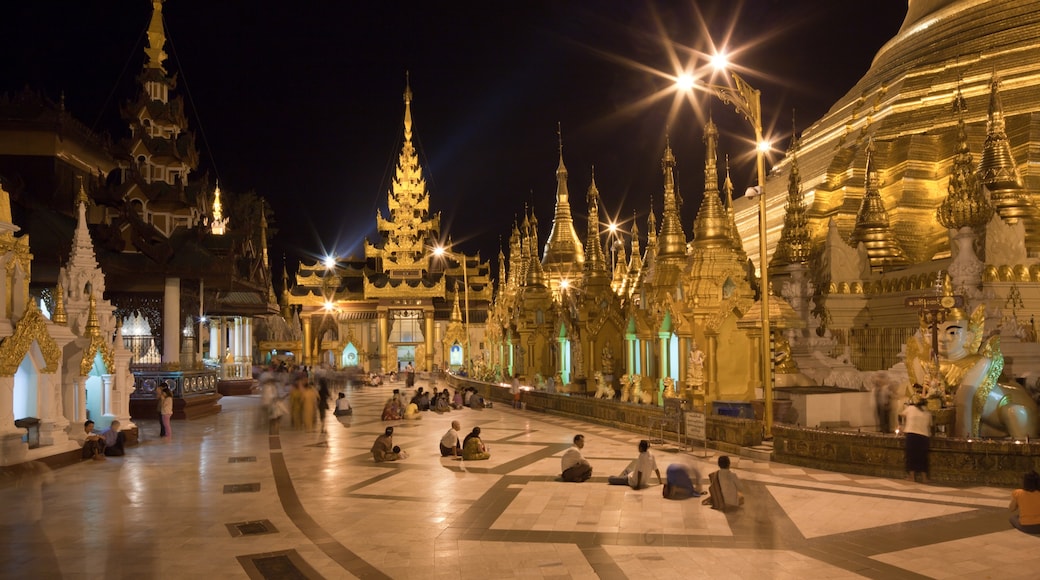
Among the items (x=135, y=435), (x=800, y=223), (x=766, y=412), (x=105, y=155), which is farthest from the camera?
(x=105, y=155)

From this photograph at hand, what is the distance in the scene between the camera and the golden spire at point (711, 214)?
2042cm

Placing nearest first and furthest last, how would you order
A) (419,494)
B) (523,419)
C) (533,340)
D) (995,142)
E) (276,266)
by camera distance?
(419,494) < (995,142) < (523,419) < (533,340) < (276,266)

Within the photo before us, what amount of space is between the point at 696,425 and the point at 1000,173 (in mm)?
12071

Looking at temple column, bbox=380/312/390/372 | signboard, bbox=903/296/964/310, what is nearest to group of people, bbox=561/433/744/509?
signboard, bbox=903/296/964/310

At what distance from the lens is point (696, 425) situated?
50.2 ft

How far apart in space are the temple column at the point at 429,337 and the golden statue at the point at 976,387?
43.8 meters

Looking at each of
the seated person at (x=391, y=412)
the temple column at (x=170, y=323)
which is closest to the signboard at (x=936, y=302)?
the seated person at (x=391, y=412)

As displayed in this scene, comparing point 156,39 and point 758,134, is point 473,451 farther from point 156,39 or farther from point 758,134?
point 156,39

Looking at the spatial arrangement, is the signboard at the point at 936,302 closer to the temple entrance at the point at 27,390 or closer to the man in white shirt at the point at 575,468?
the man in white shirt at the point at 575,468

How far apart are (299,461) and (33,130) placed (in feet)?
55.4

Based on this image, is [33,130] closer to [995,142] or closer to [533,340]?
[533,340]

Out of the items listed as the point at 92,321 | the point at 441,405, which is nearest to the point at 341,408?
the point at 441,405

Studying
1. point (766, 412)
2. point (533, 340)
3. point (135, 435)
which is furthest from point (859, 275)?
point (135, 435)

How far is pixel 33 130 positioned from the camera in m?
25.5
